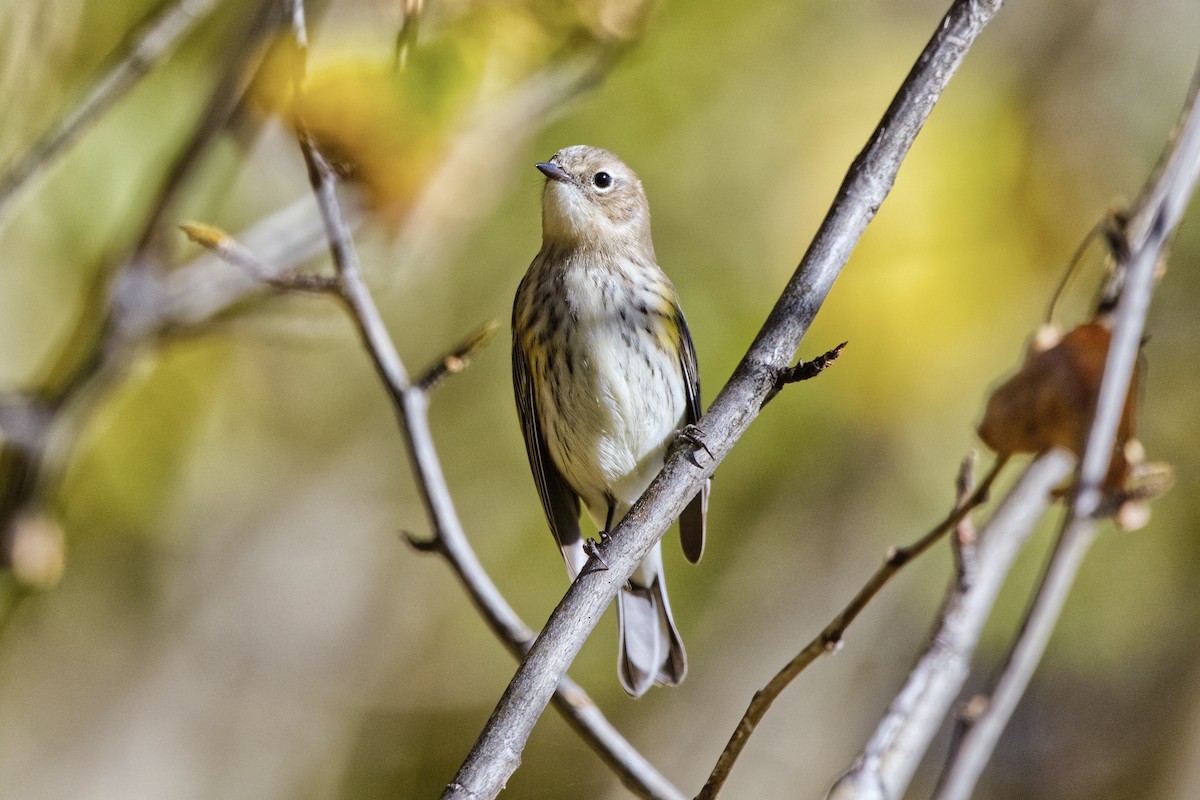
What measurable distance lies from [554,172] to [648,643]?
1422 millimetres

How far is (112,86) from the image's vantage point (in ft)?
9.22

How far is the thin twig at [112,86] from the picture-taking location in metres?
2.79

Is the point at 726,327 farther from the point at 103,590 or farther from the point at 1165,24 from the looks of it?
the point at 103,590

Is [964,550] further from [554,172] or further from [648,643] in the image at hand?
[554,172]

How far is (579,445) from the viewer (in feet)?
11.9

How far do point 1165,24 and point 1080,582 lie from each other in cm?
238

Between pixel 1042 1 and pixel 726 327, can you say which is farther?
pixel 1042 1

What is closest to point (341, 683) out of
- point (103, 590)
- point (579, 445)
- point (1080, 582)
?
point (103, 590)

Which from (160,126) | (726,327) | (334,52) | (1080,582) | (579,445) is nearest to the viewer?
(334,52)

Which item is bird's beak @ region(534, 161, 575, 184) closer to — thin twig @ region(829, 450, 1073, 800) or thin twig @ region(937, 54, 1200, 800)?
thin twig @ region(829, 450, 1073, 800)

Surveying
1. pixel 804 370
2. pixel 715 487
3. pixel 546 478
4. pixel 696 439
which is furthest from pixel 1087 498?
pixel 715 487

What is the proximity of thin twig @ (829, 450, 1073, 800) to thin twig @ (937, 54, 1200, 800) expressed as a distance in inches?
9.5

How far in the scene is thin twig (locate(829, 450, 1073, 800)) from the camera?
6.18 ft

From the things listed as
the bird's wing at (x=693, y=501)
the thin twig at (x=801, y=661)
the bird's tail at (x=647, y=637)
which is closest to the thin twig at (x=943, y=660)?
the thin twig at (x=801, y=661)
